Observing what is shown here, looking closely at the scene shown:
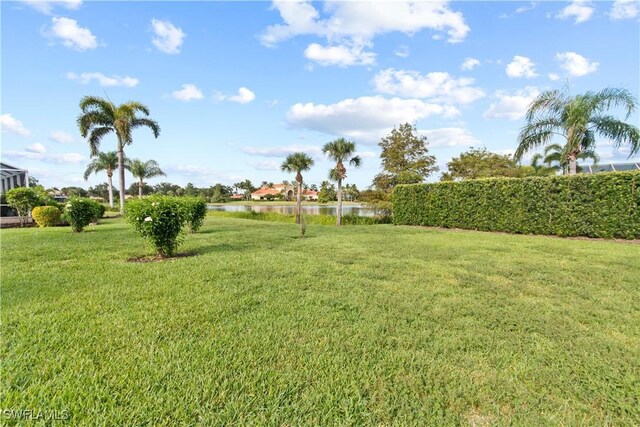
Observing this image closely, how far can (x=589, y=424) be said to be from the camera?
1.68m

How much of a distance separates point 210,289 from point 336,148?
18.0 meters

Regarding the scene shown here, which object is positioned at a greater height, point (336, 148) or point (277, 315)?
point (336, 148)

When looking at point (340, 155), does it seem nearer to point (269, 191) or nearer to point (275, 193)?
point (275, 193)

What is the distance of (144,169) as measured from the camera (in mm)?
34062

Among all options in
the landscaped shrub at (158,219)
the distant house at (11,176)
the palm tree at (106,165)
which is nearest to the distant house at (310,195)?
the palm tree at (106,165)

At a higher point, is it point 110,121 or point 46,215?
point 110,121

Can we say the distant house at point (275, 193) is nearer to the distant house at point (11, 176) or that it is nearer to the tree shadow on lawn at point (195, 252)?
the distant house at point (11, 176)

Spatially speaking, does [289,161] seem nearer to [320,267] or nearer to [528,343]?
[320,267]

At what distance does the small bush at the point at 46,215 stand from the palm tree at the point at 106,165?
17.1 meters

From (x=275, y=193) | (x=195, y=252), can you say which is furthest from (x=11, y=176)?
(x=275, y=193)

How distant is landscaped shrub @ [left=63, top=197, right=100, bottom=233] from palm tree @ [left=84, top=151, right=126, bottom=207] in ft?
71.1

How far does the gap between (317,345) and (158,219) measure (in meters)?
4.10

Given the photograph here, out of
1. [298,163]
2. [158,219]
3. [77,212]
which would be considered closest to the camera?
[158,219]

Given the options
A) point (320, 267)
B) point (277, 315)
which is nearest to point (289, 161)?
point (320, 267)
